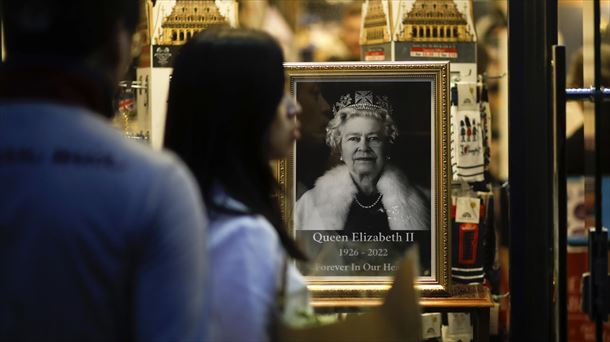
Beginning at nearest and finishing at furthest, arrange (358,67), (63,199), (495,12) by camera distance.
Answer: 1. (63,199)
2. (358,67)
3. (495,12)

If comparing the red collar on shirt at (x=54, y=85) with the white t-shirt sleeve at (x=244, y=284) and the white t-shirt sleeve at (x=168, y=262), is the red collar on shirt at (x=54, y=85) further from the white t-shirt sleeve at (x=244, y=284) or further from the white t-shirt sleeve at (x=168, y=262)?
the white t-shirt sleeve at (x=244, y=284)

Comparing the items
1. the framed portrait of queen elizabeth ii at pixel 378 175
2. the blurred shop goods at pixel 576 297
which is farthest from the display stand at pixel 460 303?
the blurred shop goods at pixel 576 297

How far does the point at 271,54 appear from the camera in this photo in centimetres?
180

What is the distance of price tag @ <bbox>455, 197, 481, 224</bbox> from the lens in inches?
136

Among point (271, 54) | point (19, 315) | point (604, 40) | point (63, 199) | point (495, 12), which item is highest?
point (495, 12)

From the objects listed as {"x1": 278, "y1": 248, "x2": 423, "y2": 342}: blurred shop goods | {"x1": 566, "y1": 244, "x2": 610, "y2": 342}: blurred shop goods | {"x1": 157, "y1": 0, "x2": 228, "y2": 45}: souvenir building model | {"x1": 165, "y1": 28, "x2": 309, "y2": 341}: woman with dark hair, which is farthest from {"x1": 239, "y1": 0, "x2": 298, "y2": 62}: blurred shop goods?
{"x1": 566, "y1": 244, "x2": 610, "y2": 342}: blurred shop goods

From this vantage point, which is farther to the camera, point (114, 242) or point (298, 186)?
point (298, 186)

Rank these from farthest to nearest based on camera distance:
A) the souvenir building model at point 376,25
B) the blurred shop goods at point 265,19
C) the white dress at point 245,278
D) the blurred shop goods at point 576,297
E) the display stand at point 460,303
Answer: the blurred shop goods at point 576,297 → the blurred shop goods at point 265,19 → the souvenir building model at point 376,25 → the display stand at point 460,303 → the white dress at point 245,278

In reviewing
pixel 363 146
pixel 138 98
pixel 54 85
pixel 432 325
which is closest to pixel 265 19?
pixel 138 98

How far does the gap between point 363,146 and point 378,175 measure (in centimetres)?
9

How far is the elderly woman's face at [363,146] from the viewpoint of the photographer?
3012 mm

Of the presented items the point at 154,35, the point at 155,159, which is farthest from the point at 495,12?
the point at 155,159

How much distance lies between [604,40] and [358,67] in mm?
766

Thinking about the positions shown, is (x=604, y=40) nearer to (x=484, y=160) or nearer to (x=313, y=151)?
(x=484, y=160)
